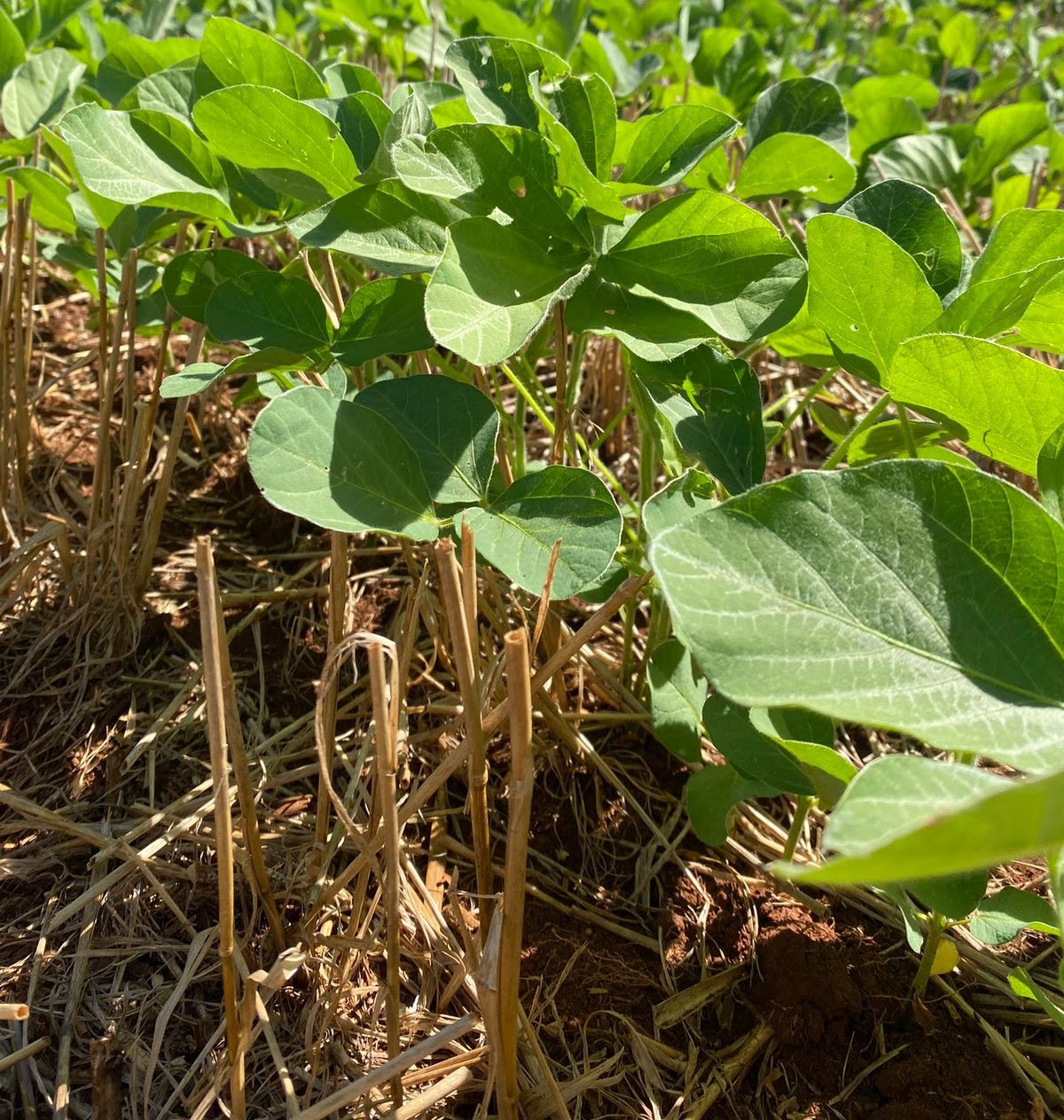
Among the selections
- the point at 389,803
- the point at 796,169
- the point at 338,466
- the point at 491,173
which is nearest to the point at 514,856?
the point at 389,803

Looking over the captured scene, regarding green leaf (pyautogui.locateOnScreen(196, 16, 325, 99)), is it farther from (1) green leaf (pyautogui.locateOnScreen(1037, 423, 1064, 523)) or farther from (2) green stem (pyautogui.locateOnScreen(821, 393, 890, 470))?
(1) green leaf (pyautogui.locateOnScreen(1037, 423, 1064, 523))

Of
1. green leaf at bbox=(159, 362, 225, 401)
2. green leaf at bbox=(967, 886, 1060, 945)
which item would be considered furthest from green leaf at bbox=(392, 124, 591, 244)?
green leaf at bbox=(967, 886, 1060, 945)

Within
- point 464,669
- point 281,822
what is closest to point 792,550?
point 464,669

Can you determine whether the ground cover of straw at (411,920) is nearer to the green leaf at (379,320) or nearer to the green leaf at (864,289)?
Result: the green leaf at (379,320)

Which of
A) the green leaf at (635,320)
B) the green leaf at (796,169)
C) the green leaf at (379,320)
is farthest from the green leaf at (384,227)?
the green leaf at (796,169)

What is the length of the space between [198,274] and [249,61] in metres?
0.21

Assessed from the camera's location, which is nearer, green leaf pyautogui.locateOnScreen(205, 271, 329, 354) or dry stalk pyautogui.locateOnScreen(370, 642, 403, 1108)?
dry stalk pyautogui.locateOnScreen(370, 642, 403, 1108)

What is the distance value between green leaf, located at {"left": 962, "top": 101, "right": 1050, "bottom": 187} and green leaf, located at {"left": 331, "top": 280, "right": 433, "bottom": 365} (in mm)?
1089

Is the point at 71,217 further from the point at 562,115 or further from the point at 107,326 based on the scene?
the point at 562,115

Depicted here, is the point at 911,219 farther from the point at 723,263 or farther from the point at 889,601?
the point at 889,601

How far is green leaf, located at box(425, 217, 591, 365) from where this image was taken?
0.72 m

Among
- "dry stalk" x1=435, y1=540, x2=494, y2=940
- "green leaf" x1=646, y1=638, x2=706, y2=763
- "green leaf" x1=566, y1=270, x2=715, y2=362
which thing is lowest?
"green leaf" x1=646, y1=638, x2=706, y2=763

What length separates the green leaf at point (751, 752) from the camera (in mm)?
816

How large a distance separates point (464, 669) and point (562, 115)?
20.5 inches
